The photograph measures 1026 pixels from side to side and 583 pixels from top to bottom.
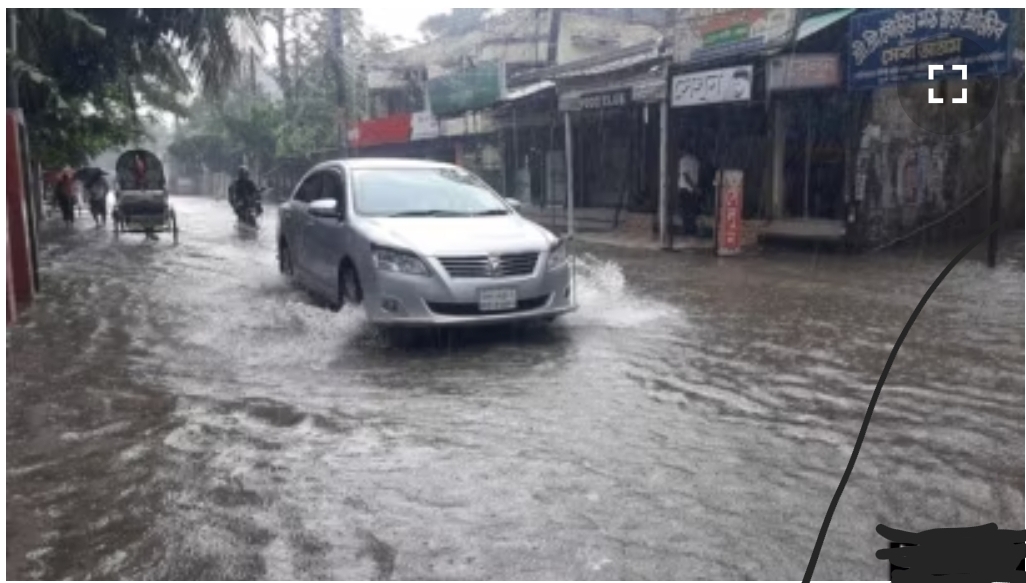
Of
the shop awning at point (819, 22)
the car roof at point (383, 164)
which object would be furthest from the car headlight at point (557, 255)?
the shop awning at point (819, 22)

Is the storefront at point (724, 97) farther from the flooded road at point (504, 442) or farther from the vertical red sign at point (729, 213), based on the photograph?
the flooded road at point (504, 442)

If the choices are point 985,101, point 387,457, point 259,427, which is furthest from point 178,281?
point 985,101

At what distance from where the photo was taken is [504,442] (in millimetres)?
4785

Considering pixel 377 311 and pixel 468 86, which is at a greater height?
pixel 468 86

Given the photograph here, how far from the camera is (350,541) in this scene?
3.57 m

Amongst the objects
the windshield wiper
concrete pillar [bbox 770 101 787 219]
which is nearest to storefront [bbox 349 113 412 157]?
concrete pillar [bbox 770 101 787 219]

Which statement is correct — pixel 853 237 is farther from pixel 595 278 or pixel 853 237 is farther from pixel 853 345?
pixel 853 345

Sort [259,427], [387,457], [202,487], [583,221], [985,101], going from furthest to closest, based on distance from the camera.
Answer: [583,221] → [985,101] → [259,427] → [387,457] → [202,487]

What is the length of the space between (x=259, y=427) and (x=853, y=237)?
422 inches

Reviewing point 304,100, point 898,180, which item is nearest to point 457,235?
point 898,180

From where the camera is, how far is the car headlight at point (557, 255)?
7.43m

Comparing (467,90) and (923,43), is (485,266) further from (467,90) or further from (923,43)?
(467,90)

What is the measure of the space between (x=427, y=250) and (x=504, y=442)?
252 cm

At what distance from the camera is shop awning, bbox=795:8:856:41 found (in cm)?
1346
